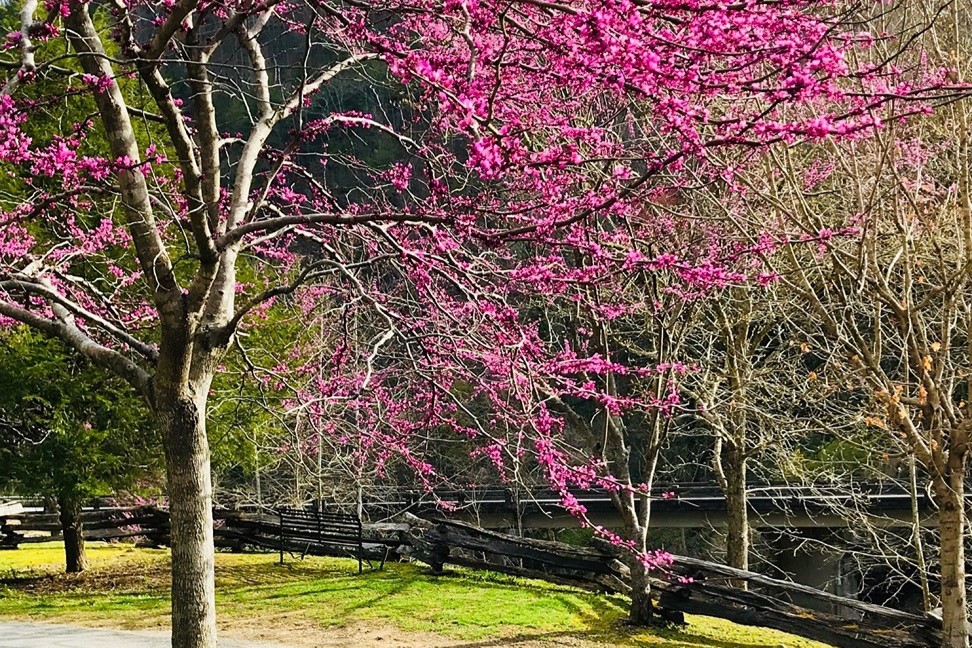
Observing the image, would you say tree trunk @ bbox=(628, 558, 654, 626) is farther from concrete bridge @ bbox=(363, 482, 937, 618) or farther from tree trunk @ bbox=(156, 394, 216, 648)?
concrete bridge @ bbox=(363, 482, 937, 618)

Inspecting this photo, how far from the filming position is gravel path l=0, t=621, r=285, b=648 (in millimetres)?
9555

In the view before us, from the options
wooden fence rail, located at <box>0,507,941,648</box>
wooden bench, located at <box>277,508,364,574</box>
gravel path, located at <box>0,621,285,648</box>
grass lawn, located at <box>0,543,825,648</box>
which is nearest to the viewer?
gravel path, located at <box>0,621,285,648</box>

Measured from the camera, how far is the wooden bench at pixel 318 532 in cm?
1661

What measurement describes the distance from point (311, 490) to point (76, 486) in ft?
29.2

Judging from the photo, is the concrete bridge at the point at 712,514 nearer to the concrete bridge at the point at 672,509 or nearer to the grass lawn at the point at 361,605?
the concrete bridge at the point at 672,509

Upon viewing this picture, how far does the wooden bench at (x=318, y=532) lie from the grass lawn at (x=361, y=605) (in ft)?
1.95

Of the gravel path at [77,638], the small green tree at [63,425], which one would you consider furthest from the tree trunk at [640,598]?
the small green tree at [63,425]

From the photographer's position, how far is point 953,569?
303 inches

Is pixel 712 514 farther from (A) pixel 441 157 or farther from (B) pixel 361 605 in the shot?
(A) pixel 441 157

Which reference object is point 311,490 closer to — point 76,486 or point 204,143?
point 76,486

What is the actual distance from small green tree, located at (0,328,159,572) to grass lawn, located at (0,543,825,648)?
1.66m

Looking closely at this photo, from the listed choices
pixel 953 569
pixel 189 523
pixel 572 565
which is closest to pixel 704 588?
pixel 572 565

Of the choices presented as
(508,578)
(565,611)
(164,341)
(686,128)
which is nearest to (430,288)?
(164,341)

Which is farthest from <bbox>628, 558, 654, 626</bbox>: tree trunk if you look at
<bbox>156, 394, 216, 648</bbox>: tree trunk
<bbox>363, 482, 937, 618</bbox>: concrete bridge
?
<bbox>363, 482, 937, 618</bbox>: concrete bridge
